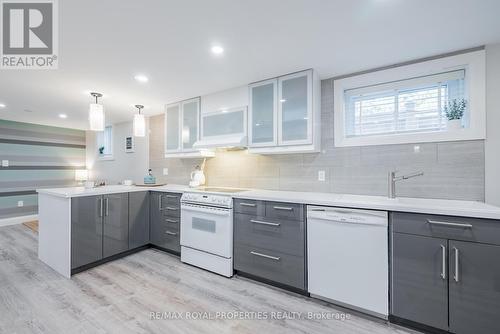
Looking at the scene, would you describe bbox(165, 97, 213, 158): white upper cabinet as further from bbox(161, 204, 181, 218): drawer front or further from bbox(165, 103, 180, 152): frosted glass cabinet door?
bbox(161, 204, 181, 218): drawer front

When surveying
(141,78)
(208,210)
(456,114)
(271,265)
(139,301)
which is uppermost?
(141,78)

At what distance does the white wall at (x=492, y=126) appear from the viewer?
5.84 ft

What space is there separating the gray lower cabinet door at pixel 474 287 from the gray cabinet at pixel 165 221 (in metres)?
2.75

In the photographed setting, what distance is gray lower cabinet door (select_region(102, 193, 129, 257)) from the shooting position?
108 inches

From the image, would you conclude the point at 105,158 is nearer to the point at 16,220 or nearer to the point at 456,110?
the point at 16,220

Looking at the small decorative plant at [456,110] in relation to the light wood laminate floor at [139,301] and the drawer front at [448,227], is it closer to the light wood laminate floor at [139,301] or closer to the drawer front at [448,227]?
the drawer front at [448,227]

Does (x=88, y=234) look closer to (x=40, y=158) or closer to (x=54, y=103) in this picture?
(x=54, y=103)

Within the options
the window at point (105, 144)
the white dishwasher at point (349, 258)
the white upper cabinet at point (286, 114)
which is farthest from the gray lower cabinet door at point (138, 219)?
the window at point (105, 144)

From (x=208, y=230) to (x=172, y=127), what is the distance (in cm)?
187

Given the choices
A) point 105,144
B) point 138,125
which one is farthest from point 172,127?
point 105,144

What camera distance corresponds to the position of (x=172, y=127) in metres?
3.56

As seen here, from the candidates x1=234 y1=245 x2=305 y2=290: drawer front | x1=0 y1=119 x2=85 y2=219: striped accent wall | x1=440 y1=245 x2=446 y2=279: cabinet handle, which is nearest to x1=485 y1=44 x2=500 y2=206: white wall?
A: x1=440 y1=245 x2=446 y2=279: cabinet handle

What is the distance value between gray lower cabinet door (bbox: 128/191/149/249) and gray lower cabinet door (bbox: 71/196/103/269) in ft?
1.33

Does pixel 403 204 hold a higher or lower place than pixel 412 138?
lower
